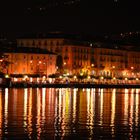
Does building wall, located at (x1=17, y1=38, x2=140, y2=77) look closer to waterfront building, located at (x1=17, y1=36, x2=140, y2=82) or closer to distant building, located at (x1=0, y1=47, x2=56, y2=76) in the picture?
waterfront building, located at (x1=17, y1=36, x2=140, y2=82)

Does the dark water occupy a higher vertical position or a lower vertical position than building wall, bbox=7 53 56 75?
lower

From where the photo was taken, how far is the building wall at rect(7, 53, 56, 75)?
107 metres

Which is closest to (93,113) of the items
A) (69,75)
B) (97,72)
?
(69,75)

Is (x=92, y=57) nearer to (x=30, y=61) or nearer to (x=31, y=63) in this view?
(x=31, y=63)

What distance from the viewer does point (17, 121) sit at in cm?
3197

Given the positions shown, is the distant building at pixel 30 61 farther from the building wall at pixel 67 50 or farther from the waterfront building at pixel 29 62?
the building wall at pixel 67 50

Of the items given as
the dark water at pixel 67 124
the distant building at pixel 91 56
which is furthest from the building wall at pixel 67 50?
the dark water at pixel 67 124

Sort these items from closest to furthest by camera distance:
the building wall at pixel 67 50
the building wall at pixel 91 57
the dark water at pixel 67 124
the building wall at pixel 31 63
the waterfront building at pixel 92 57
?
the dark water at pixel 67 124
the building wall at pixel 31 63
the building wall at pixel 67 50
the waterfront building at pixel 92 57
the building wall at pixel 91 57

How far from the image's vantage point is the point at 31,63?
4269 inches

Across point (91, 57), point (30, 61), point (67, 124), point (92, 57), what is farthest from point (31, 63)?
point (67, 124)

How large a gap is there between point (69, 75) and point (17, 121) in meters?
85.6

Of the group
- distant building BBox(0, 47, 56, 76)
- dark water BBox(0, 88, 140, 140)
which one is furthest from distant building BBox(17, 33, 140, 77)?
dark water BBox(0, 88, 140, 140)

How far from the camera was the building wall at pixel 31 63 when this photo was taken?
107 meters

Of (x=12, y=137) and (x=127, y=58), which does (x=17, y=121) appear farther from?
(x=127, y=58)
